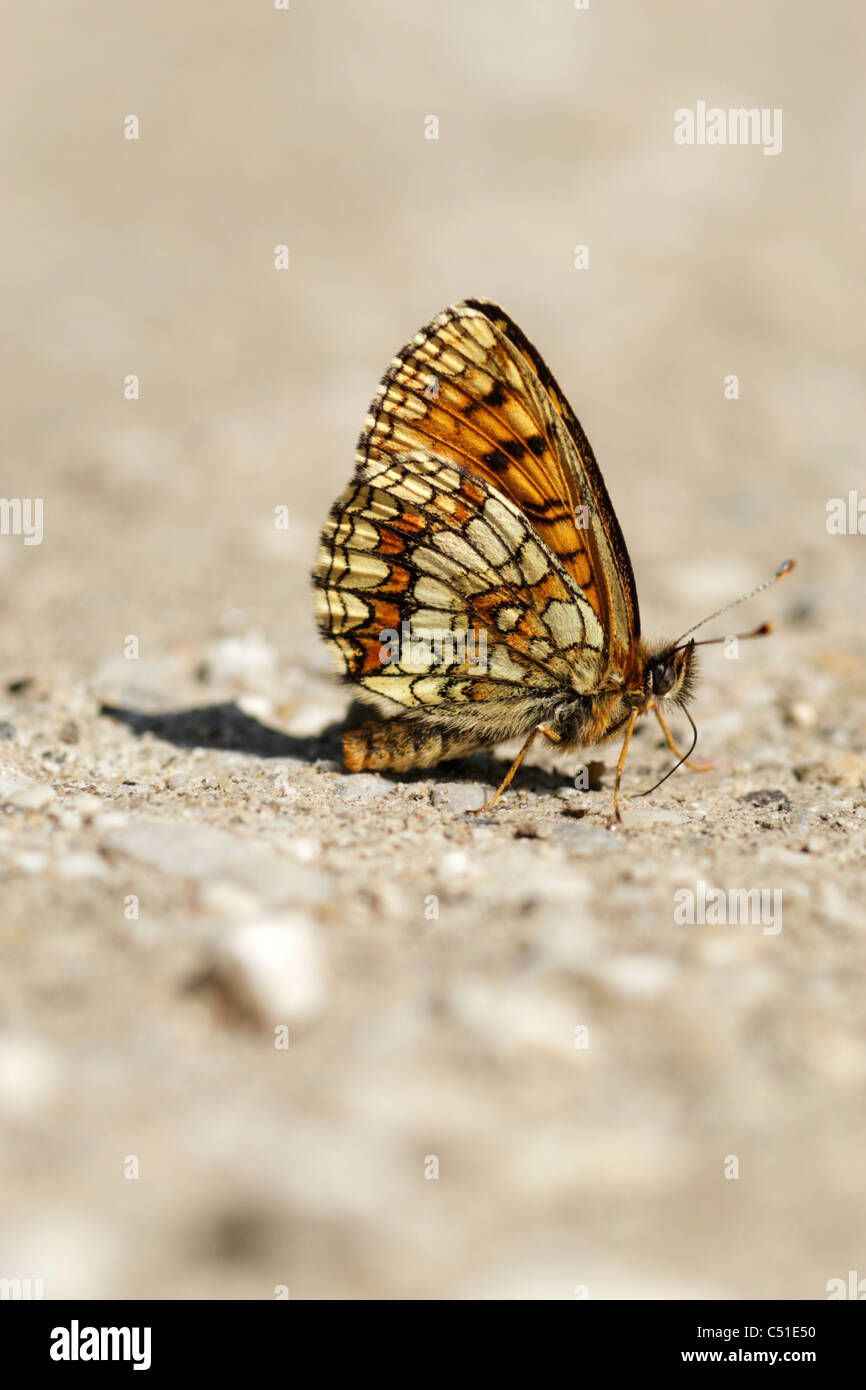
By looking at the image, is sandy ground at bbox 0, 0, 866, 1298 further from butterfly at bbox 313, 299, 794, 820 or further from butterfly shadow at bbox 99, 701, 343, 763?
butterfly at bbox 313, 299, 794, 820

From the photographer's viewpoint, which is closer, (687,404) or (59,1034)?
(59,1034)

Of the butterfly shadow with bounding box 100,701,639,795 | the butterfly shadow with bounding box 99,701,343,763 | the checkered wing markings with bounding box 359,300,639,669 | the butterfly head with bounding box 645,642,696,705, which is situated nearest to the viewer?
the checkered wing markings with bounding box 359,300,639,669

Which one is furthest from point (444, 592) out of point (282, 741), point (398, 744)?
point (282, 741)

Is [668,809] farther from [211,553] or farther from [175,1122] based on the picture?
[211,553]

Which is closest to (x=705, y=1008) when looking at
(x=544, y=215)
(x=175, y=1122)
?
(x=175, y=1122)

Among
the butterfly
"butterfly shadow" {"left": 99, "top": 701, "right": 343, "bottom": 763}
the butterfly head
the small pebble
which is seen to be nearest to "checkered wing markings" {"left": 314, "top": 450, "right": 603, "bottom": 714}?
the butterfly

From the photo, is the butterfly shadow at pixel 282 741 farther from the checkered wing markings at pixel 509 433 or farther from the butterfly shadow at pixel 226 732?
the checkered wing markings at pixel 509 433

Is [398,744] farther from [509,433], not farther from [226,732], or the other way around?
[509,433]

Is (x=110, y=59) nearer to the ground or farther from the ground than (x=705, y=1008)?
farther from the ground

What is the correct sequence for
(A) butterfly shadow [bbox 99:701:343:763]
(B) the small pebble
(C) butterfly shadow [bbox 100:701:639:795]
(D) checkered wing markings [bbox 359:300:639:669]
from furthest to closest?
(A) butterfly shadow [bbox 99:701:343:763] → (C) butterfly shadow [bbox 100:701:639:795] → (D) checkered wing markings [bbox 359:300:639:669] → (B) the small pebble
